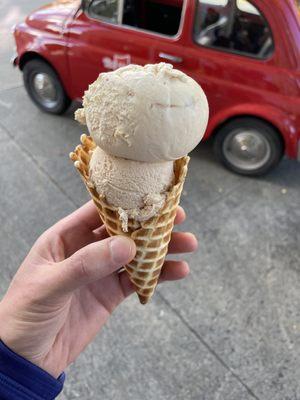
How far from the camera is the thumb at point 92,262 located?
56.4 inches

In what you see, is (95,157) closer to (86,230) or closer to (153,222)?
(153,222)

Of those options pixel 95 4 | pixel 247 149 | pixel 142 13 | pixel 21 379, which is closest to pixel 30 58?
pixel 95 4

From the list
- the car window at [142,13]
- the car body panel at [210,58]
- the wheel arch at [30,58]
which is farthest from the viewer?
the wheel arch at [30,58]

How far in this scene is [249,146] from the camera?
380cm

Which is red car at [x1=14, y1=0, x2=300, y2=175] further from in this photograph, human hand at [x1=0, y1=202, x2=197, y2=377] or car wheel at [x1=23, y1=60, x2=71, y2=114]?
human hand at [x1=0, y1=202, x2=197, y2=377]

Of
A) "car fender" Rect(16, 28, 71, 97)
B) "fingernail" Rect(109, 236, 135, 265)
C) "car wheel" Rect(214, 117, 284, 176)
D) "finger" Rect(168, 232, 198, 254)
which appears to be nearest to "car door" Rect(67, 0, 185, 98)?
"car fender" Rect(16, 28, 71, 97)

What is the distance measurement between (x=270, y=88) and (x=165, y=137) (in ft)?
7.36

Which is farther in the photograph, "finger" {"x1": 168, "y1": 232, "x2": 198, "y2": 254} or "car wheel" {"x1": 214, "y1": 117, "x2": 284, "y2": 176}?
"car wheel" {"x1": 214, "y1": 117, "x2": 284, "y2": 176}

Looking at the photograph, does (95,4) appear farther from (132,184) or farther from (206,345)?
(206,345)

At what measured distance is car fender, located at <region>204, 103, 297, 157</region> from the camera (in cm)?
339

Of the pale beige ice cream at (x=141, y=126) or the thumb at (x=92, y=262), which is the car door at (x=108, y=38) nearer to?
the pale beige ice cream at (x=141, y=126)

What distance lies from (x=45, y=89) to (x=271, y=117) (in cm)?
251

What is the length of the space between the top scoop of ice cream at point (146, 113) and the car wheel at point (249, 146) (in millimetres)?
2309

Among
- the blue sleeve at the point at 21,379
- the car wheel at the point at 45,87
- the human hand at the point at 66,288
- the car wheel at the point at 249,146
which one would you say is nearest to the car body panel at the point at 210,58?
the car wheel at the point at 249,146
